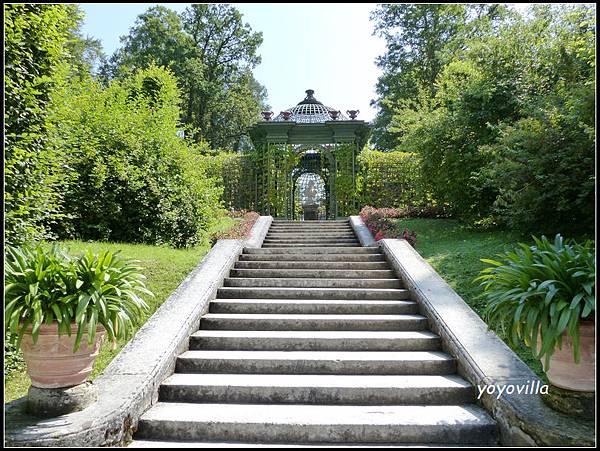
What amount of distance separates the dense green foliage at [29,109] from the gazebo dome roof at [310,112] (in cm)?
1257

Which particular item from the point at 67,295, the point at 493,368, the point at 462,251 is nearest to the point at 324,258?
the point at 462,251

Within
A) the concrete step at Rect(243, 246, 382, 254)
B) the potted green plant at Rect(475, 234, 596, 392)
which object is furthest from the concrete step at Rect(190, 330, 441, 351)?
the concrete step at Rect(243, 246, 382, 254)

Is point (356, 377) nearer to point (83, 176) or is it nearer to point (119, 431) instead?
point (119, 431)

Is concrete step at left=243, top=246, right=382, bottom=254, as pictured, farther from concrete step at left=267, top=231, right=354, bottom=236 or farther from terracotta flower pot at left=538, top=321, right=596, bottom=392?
terracotta flower pot at left=538, top=321, right=596, bottom=392

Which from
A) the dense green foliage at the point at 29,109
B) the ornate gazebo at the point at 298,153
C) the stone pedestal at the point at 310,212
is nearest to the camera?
the dense green foliage at the point at 29,109

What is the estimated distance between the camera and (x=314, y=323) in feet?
15.9

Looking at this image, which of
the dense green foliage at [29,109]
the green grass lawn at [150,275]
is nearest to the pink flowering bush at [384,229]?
the green grass lawn at [150,275]

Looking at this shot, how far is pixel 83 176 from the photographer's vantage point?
322 inches

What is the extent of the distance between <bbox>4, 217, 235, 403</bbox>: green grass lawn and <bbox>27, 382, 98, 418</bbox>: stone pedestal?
792 mm

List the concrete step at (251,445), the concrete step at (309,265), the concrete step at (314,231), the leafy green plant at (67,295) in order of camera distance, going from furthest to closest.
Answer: the concrete step at (314,231)
the concrete step at (309,265)
the concrete step at (251,445)
the leafy green plant at (67,295)

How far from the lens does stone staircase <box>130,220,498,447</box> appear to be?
10.4ft

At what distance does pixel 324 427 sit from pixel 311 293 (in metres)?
2.54

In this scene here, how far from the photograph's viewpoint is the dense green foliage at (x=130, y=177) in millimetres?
8141

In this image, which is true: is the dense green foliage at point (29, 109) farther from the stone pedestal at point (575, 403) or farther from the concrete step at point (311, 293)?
the stone pedestal at point (575, 403)
